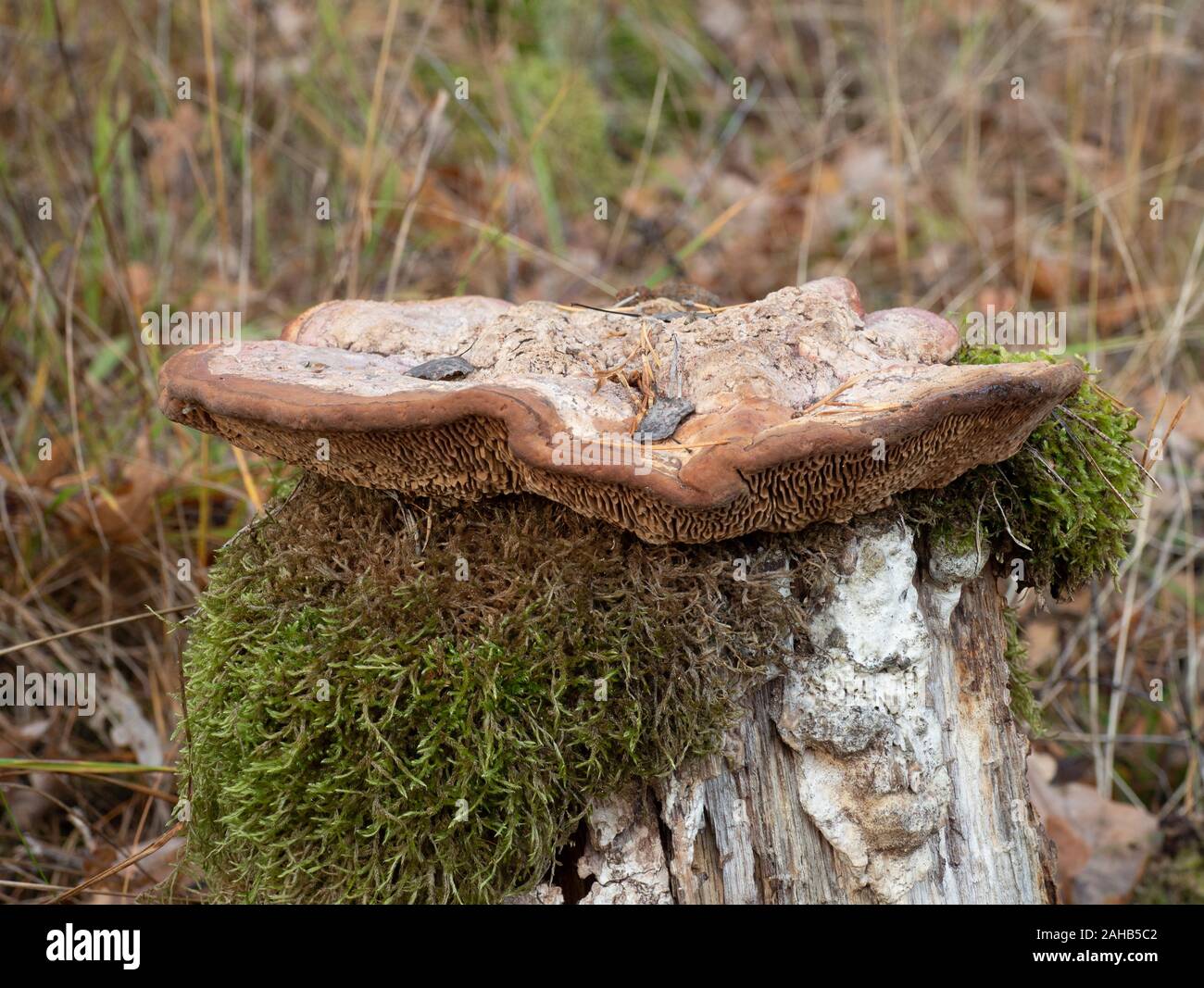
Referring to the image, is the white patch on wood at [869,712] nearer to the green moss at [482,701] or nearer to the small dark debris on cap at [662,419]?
the green moss at [482,701]

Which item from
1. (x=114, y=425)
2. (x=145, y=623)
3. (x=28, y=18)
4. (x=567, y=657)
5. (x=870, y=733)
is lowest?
(x=870, y=733)

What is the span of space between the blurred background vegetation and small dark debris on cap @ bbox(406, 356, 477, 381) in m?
1.01

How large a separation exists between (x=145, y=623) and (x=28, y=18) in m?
4.17

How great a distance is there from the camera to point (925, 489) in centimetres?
242

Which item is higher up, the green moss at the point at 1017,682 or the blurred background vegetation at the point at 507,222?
the blurred background vegetation at the point at 507,222

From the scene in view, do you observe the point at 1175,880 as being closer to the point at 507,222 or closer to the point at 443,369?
the point at 443,369

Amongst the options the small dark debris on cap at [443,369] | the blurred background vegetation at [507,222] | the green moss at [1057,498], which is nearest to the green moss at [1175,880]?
the blurred background vegetation at [507,222]

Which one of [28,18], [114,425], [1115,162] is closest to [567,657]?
[114,425]

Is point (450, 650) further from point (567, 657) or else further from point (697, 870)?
point (697, 870)

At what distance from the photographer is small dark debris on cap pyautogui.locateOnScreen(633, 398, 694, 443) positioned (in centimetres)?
212

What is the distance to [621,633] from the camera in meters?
2.26

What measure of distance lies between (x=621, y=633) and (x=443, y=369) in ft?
2.44

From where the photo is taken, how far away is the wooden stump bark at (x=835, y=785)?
91.0 inches

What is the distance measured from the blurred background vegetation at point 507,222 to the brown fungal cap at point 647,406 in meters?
0.83
